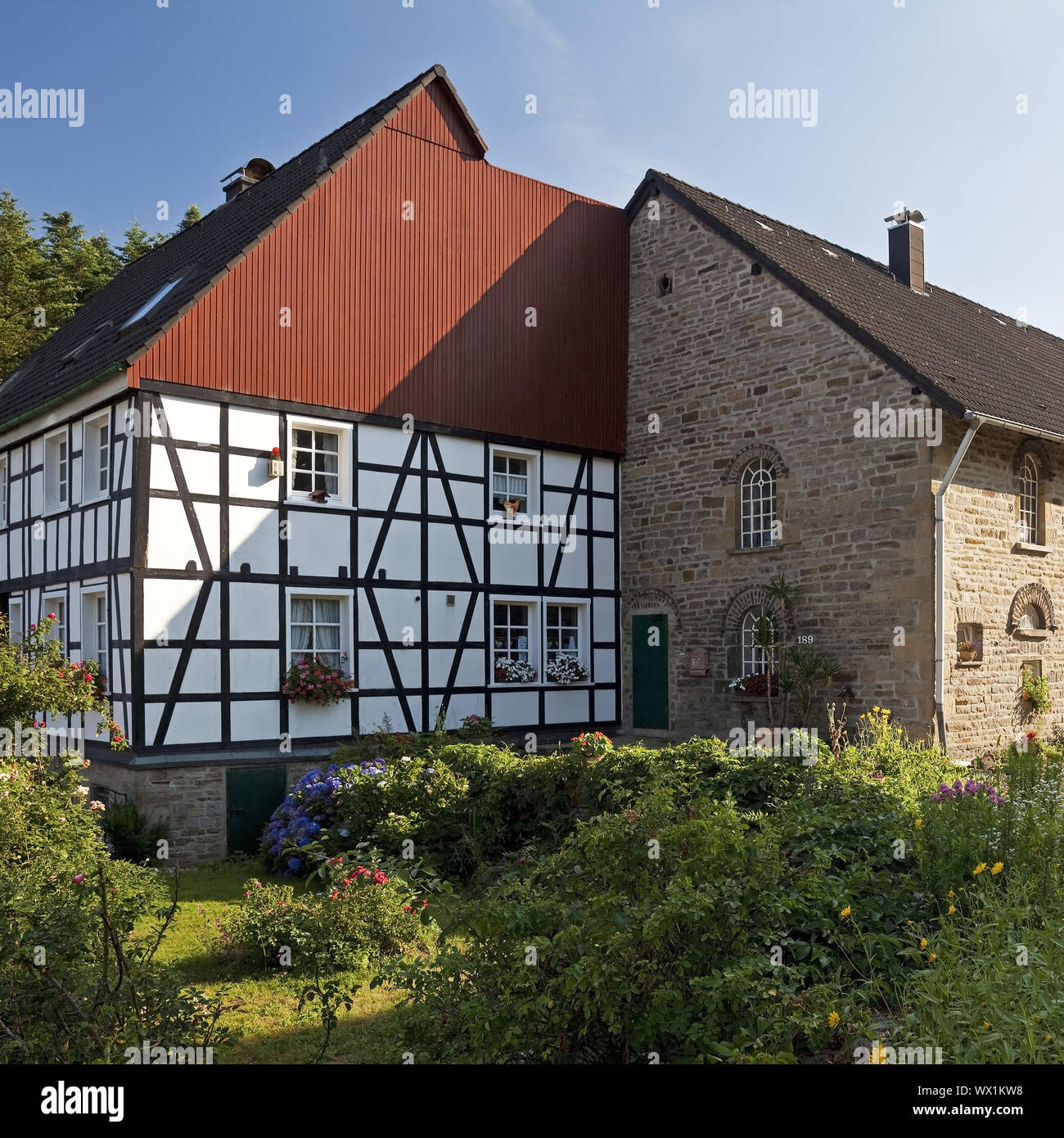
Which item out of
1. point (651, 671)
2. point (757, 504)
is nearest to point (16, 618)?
point (651, 671)

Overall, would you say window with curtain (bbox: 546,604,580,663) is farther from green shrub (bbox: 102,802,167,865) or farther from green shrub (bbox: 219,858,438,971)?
green shrub (bbox: 219,858,438,971)

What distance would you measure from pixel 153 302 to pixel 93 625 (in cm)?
442

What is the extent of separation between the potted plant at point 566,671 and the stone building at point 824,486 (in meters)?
0.97

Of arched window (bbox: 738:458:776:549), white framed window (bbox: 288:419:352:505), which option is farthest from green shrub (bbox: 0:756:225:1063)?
arched window (bbox: 738:458:776:549)

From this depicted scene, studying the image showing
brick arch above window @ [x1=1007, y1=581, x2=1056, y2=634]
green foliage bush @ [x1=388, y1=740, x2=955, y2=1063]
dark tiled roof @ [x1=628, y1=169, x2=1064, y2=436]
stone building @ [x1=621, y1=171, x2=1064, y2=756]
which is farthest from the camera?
brick arch above window @ [x1=1007, y1=581, x2=1056, y2=634]

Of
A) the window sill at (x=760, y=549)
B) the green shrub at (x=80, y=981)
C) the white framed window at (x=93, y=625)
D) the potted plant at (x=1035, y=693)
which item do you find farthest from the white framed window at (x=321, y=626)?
the potted plant at (x=1035, y=693)

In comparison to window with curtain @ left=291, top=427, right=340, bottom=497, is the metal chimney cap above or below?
above

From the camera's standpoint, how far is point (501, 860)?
31.9 ft

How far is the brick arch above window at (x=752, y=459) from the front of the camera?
47.8 ft

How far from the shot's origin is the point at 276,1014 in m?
6.25

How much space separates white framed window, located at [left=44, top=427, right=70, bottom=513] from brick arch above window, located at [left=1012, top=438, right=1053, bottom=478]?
12.7 metres

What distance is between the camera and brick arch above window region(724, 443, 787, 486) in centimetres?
1457
